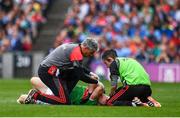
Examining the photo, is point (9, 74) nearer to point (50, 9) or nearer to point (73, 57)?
point (50, 9)

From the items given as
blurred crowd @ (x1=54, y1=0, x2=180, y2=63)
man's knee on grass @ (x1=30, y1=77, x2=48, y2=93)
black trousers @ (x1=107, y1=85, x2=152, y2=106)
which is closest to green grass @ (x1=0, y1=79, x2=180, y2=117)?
black trousers @ (x1=107, y1=85, x2=152, y2=106)

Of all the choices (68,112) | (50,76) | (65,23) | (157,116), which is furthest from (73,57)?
(65,23)

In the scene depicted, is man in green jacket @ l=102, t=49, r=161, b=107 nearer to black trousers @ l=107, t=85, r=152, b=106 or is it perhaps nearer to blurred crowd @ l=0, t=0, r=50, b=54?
black trousers @ l=107, t=85, r=152, b=106

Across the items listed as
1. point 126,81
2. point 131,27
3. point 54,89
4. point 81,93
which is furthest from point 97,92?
point 131,27

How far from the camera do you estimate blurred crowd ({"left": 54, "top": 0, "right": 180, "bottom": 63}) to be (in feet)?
110

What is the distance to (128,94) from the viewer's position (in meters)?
17.2

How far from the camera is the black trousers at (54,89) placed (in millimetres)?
17250

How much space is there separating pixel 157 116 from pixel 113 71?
7.62 ft

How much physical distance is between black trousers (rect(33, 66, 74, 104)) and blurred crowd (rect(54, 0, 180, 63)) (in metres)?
15.7

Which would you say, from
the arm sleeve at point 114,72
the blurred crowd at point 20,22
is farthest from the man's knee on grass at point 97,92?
the blurred crowd at point 20,22

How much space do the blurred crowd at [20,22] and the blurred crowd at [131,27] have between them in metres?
1.46

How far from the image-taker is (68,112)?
15.6 metres

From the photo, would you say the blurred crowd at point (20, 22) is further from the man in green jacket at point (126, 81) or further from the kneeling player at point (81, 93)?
the man in green jacket at point (126, 81)

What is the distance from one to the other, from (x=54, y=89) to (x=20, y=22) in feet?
64.9
